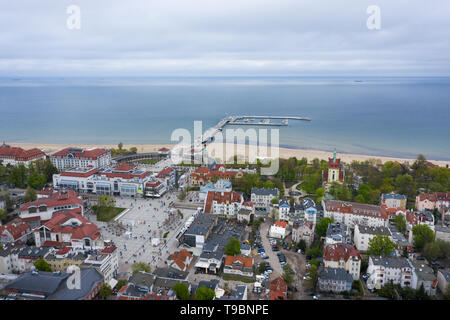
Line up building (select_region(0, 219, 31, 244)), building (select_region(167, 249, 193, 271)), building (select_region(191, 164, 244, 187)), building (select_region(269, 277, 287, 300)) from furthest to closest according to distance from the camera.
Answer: building (select_region(191, 164, 244, 187)) → building (select_region(0, 219, 31, 244)) → building (select_region(167, 249, 193, 271)) → building (select_region(269, 277, 287, 300))

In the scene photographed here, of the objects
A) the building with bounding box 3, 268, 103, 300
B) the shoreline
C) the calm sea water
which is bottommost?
the building with bounding box 3, 268, 103, 300

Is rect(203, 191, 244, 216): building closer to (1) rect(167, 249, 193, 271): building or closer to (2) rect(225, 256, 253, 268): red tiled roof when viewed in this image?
(1) rect(167, 249, 193, 271): building

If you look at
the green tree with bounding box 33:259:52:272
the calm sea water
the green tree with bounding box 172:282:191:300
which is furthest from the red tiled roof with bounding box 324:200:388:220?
the calm sea water

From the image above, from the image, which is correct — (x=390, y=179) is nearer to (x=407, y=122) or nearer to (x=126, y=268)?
(x=126, y=268)

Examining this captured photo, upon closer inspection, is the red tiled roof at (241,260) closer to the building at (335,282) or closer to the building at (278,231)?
the building at (335,282)

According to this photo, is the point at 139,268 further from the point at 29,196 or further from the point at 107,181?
the point at 107,181

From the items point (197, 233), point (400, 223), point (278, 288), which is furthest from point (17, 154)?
point (400, 223)

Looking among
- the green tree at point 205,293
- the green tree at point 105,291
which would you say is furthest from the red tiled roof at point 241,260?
the green tree at point 105,291
